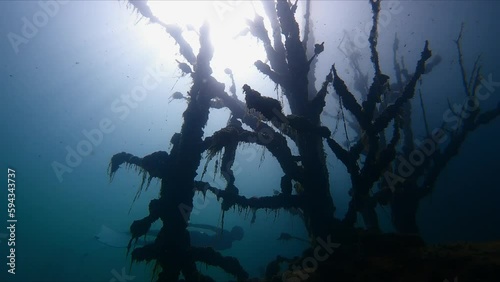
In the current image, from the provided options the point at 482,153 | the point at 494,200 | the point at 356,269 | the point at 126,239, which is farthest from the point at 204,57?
the point at 482,153

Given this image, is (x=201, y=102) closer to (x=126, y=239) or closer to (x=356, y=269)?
(x=356, y=269)

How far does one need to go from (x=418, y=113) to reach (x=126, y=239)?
44362 mm

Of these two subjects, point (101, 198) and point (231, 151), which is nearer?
point (231, 151)

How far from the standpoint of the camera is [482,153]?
53969 mm

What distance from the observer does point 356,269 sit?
3338 millimetres

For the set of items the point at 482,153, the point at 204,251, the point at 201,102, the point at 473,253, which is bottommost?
the point at 204,251

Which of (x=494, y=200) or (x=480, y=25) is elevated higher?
(x=480, y=25)

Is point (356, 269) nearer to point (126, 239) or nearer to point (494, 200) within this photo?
point (126, 239)

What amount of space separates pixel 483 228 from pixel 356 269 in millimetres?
43734

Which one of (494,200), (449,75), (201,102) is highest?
(449,75)

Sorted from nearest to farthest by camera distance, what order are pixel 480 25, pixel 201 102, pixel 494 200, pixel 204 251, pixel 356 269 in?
pixel 356 269 → pixel 204 251 → pixel 201 102 → pixel 480 25 → pixel 494 200

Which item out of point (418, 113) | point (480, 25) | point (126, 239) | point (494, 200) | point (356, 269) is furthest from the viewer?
point (418, 113)

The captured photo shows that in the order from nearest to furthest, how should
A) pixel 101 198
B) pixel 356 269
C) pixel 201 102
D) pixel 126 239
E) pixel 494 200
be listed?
pixel 356 269, pixel 201 102, pixel 126 239, pixel 494 200, pixel 101 198

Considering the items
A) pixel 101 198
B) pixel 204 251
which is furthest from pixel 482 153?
pixel 101 198
